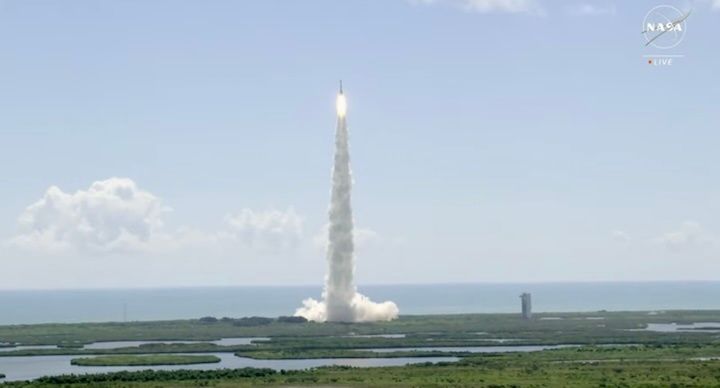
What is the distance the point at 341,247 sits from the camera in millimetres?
179375

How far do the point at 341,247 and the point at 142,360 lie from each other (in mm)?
53628

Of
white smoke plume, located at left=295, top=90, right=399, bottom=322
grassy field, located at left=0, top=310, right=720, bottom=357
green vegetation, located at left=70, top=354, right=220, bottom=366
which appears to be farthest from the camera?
white smoke plume, located at left=295, top=90, right=399, bottom=322

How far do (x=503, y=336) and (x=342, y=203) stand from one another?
35.9 m

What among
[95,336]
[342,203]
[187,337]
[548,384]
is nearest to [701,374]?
[548,384]

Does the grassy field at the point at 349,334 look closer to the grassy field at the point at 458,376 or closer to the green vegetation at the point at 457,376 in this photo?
the green vegetation at the point at 457,376

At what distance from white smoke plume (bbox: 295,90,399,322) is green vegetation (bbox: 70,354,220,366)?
151 ft

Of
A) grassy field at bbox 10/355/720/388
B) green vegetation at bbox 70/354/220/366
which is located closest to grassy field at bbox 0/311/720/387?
grassy field at bbox 10/355/720/388

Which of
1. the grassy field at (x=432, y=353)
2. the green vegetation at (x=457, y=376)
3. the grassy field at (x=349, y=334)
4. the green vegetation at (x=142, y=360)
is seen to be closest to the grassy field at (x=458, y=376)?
the green vegetation at (x=457, y=376)

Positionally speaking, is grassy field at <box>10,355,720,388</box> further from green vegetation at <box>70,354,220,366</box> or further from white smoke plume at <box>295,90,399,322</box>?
white smoke plume at <box>295,90,399,322</box>

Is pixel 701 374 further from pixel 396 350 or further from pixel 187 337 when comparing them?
pixel 187 337

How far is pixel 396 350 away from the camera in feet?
477

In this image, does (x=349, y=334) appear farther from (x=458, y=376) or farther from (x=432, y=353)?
(x=458, y=376)

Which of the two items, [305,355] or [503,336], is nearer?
[305,355]

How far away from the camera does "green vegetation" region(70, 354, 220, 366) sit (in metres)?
130
